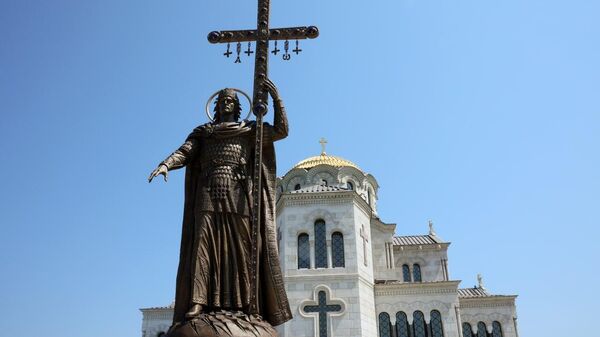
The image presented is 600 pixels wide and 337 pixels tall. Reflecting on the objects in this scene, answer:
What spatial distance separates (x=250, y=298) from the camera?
208 inches

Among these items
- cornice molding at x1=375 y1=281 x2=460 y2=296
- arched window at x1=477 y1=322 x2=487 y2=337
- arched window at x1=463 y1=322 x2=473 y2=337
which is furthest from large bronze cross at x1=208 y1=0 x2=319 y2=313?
arched window at x1=477 y1=322 x2=487 y2=337

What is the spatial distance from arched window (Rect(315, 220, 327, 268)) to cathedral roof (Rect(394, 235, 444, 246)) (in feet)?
29.2

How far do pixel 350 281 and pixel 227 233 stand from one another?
57.8ft

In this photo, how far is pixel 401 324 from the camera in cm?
2442

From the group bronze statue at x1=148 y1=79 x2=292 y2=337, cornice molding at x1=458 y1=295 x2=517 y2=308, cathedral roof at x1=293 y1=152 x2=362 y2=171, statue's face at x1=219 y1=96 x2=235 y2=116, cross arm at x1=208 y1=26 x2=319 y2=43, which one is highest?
cathedral roof at x1=293 y1=152 x2=362 y2=171

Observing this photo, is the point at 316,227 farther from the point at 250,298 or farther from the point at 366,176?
the point at 250,298

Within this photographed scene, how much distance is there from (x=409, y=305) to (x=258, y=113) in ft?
68.6

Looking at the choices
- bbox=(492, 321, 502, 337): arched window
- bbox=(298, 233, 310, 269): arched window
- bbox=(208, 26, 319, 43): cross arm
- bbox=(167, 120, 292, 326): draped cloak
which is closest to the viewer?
bbox=(167, 120, 292, 326): draped cloak

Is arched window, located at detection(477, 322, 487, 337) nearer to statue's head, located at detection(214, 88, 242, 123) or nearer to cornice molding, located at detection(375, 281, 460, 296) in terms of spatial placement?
cornice molding, located at detection(375, 281, 460, 296)

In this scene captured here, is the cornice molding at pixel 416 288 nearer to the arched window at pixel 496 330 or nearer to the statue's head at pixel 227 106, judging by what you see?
the arched window at pixel 496 330

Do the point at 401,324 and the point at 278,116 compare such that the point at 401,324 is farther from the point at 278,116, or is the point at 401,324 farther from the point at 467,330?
the point at 278,116

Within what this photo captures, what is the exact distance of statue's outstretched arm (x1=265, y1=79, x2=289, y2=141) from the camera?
19.6ft

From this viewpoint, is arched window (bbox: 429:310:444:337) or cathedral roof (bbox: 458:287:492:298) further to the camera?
cathedral roof (bbox: 458:287:492:298)

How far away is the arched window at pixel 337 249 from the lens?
23.0 meters
